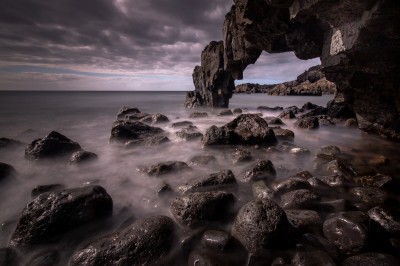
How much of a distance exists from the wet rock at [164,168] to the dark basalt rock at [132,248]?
9.23ft

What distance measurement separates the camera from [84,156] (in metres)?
8.34

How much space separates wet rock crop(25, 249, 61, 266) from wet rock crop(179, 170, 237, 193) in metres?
2.69

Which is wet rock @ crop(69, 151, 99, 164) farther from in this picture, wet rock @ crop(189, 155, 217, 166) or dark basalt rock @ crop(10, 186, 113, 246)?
dark basalt rock @ crop(10, 186, 113, 246)

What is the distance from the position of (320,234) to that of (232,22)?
16274 mm

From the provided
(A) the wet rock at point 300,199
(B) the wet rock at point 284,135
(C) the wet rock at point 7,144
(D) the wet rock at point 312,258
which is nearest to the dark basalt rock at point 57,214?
(D) the wet rock at point 312,258

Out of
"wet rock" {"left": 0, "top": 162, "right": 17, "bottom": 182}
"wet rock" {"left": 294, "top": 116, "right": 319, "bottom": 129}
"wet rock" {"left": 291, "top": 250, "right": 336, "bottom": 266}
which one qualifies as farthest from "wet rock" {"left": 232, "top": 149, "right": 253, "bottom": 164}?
"wet rock" {"left": 294, "top": 116, "right": 319, "bottom": 129}

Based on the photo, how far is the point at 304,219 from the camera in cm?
420

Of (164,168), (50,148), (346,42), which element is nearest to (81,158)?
(50,148)

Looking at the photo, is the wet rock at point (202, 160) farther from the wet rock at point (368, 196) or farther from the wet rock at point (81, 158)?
the wet rock at point (368, 196)

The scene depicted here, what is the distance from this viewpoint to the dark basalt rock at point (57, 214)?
399cm

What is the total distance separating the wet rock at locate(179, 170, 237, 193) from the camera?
219 inches

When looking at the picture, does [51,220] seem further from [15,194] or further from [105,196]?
[15,194]

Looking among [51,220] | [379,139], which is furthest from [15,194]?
[379,139]

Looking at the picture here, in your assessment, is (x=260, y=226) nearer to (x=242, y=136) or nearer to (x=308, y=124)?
(x=242, y=136)
